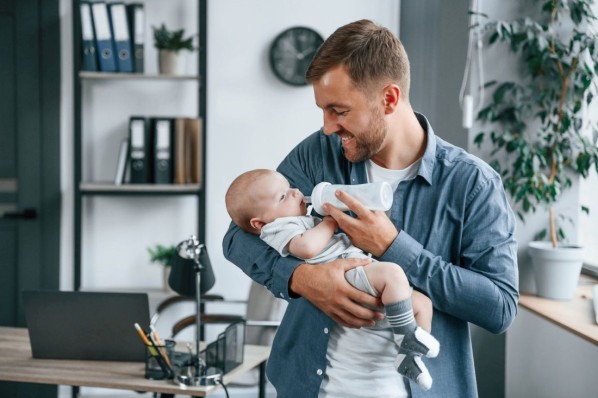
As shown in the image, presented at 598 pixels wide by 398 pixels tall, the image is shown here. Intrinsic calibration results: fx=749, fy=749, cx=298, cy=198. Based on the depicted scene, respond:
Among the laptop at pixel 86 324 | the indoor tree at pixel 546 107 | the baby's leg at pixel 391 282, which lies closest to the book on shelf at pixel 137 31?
the indoor tree at pixel 546 107

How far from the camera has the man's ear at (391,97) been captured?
1491mm

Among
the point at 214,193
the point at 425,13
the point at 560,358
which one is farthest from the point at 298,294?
the point at 214,193

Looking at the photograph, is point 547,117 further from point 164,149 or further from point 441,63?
point 164,149

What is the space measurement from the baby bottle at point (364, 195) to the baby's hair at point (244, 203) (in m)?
0.17

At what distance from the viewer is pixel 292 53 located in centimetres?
433

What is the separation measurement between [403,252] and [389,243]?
31 mm

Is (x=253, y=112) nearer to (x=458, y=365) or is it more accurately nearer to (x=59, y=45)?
(x=59, y=45)

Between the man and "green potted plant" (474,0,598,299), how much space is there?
5.63ft

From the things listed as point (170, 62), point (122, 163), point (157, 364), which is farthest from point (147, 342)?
point (170, 62)

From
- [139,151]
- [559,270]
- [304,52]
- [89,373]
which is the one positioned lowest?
[89,373]

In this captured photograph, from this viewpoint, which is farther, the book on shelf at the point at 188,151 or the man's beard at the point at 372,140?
the book on shelf at the point at 188,151

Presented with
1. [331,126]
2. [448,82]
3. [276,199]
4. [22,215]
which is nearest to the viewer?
[331,126]

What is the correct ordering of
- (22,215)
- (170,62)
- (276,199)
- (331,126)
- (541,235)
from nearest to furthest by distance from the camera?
(331,126) < (276,199) < (541,235) < (170,62) < (22,215)

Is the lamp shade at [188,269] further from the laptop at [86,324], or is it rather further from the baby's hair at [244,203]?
the baby's hair at [244,203]
